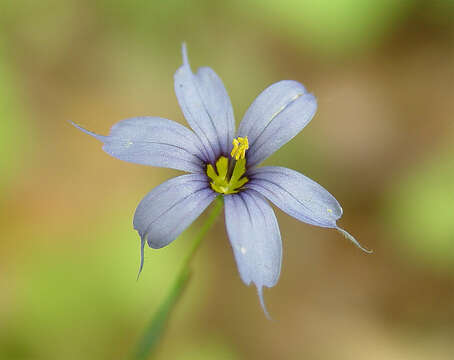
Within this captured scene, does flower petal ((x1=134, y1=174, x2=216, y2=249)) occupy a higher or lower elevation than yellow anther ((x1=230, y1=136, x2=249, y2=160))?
lower

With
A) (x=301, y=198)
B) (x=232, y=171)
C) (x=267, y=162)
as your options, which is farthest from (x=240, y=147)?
(x=267, y=162)

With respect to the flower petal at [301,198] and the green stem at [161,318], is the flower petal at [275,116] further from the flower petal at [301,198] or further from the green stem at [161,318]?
the green stem at [161,318]

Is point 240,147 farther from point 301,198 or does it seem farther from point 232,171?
point 301,198

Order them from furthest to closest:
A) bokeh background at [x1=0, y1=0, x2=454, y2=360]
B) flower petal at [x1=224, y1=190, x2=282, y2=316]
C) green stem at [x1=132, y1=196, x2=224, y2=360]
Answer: bokeh background at [x1=0, y1=0, x2=454, y2=360], green stem at [x1=132, y1=196, x2=224, y2=360], flower petal at [x1=224, y1=190, x2=282, y2=316]

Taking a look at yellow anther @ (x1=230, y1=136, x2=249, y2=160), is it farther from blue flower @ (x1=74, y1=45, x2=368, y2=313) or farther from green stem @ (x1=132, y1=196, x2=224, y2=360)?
green stem @ (x1=132, y1=196, x2=224, y2=360)

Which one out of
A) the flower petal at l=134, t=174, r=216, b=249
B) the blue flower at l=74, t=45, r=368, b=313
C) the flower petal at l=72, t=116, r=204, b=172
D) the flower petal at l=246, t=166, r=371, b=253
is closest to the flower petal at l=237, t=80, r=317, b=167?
the blue flower at l=74, t=45, r=368, b=313

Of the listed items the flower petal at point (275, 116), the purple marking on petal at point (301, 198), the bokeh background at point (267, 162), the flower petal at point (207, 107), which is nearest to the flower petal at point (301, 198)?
the purple marking on petal at point (301, 198)

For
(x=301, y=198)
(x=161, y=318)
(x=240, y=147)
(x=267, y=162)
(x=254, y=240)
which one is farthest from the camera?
(x=267, y=162)
